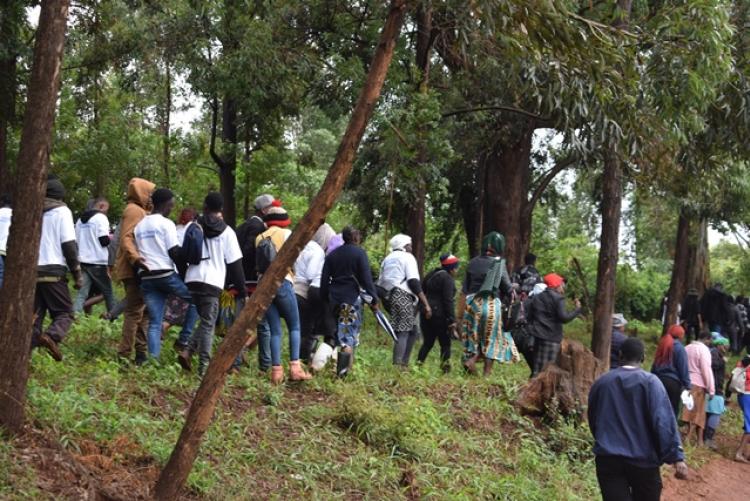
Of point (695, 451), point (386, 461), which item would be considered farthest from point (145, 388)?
point (695, 451)

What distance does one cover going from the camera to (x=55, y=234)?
8047mm

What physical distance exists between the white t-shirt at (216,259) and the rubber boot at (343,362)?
1.77 m

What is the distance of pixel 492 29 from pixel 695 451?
28.5 ft

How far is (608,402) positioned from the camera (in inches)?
274

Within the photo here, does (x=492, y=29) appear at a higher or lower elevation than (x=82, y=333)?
higher

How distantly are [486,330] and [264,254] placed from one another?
373cm

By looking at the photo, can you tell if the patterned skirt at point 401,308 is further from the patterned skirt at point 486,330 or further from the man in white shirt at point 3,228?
the man in white shirt at point 3,228

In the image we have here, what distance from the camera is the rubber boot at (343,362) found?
10039 mm

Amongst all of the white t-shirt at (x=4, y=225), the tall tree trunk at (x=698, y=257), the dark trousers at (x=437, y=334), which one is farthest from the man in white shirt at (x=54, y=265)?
the tall tree trunk at (x=698, y=257)

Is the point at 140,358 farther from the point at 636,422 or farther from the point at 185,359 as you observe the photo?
the point at 636,422

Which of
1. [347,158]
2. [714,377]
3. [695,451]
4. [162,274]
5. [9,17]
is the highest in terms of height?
[9,17]

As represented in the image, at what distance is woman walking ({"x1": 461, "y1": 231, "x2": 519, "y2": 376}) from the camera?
11836 mm

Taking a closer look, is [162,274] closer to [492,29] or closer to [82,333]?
[82,333]

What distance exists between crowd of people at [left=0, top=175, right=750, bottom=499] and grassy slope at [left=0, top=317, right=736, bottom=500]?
1.43 feet
